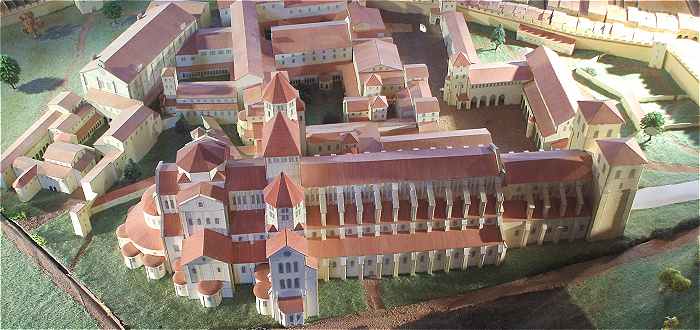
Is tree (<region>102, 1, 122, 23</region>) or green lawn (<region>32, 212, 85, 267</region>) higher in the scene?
tree (<region>102, 1, 122, 23</region>)

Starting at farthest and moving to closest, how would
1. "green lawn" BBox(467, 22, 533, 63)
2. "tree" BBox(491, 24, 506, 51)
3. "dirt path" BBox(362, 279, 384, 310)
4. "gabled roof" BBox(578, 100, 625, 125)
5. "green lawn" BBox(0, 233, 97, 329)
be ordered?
"tree" BBox(491, 24, 506, 51) < "green lawn" BBox(467, 22, 533, 63) < "gabled roof" BBox(578, 100, 625, 125) < "green lawn" BBox(0, 233, 97, 329) < "dirt path" BBox(362, 279, 384, 310)

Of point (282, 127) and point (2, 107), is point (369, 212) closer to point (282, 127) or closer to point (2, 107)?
point (282, 127)

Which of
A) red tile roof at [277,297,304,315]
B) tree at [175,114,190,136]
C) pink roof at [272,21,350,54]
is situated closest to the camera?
red tile roof at [277,297,304,315]

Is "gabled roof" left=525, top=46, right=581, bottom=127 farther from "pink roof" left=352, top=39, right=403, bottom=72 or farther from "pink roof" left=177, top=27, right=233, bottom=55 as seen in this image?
"pink roof" left=177, top=27, right=233, bottom=55

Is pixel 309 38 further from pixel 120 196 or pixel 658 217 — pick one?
pixel 658 217

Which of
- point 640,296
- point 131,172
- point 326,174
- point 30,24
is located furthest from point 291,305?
point 30,24

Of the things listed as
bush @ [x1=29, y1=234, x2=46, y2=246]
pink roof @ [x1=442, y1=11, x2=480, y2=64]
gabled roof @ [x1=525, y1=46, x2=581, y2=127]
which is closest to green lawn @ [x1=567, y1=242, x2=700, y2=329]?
gabled roof @ [x1=525, y1=46, x2=581, y2=127]

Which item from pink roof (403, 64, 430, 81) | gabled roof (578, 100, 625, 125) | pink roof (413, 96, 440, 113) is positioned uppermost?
gabled roof (578, 100, 625, 125)

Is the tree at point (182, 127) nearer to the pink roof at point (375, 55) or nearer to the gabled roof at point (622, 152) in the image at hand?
the pink roof at point (375, 55)
